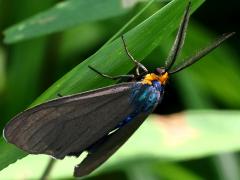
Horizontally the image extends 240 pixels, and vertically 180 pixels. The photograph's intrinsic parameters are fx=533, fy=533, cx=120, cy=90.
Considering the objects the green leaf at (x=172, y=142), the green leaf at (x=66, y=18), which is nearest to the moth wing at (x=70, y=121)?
the green leaf at (x=66, y=18)

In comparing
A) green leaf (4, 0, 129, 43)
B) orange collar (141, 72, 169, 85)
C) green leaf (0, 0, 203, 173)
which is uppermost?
green leaf (4, 0, 129, 43)

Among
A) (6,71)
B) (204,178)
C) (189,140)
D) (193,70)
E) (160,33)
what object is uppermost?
(160,33)

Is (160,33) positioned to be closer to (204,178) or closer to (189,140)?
(189,140)

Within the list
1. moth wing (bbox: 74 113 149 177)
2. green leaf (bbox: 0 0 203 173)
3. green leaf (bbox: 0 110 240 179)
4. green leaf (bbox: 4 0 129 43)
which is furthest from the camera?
green leaf (bbox: 0 110 240 179)

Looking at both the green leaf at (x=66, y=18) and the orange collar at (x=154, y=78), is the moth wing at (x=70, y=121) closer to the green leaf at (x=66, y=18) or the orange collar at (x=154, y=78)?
the orange collar at (x=154, y=78)

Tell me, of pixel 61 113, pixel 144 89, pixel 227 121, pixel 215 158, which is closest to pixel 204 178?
pixel 215 158

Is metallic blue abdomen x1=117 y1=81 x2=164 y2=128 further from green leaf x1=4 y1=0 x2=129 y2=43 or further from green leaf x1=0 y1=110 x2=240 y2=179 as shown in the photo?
green leaf x1=0 y1=110 x2=240 y2=179

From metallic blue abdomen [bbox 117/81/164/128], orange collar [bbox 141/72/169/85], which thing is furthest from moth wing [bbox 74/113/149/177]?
orange collar [bbox 141/72/169/85]
